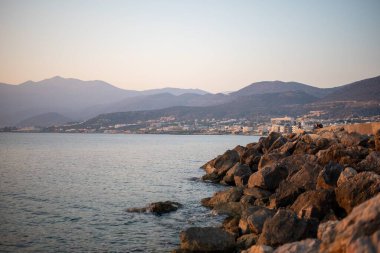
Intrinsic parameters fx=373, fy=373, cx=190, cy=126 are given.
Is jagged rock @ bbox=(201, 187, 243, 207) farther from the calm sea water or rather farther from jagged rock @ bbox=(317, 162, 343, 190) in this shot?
jagged rock @ bbox=(317, 162, 343, 190)

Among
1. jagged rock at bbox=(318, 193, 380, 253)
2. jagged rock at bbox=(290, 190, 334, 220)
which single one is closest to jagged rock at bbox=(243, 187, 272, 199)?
jagged rock at bbox=(290, 190, 334, 220)

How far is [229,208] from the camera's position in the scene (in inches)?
Answer: 720

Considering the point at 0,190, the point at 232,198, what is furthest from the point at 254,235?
the point at 0,190

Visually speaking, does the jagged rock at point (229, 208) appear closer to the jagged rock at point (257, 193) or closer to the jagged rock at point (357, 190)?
the jagged rock at point (257, 193)

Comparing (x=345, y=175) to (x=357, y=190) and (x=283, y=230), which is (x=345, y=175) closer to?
(x=357, y=190)

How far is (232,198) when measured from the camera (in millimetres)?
19203

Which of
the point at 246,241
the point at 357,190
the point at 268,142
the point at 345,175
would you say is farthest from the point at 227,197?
the point at 268,142

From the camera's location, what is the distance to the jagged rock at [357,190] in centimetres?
1182

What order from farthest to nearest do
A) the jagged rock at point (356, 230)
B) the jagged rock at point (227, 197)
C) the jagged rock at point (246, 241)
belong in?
the jagged rock at point (227, 197) → the jagged rock at point (246, 241) → the jagged rock at point (356, 230)

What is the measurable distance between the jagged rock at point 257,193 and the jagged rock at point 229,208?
1.04 metres

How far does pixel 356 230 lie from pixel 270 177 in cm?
1476

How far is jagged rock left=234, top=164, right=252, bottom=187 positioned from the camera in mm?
24188

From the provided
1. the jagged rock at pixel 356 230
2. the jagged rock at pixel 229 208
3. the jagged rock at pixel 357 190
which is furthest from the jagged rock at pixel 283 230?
the jagged rock at pixel 229 208

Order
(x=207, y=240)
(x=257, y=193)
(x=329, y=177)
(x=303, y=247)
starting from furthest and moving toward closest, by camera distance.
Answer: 1. (x=257, y=193)
2. (x=329, y=177)
3. (x=207, y=240)
4. (x=303, y=247)
